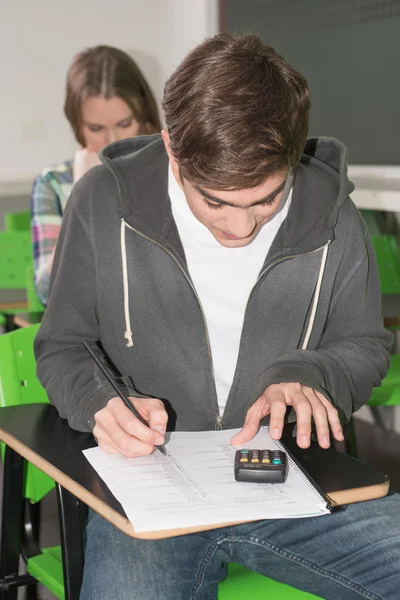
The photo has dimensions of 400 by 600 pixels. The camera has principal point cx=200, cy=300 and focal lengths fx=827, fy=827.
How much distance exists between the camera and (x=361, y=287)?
151cm

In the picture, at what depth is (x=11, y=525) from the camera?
152 cm

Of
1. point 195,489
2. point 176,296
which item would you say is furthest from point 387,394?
point 195,489

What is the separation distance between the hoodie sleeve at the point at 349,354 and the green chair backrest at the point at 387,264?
1.49m

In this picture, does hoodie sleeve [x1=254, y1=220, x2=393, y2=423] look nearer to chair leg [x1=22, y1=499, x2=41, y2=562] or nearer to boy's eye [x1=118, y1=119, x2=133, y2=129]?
chair leg [x1=22, y1=499, x2=41, y2=562]

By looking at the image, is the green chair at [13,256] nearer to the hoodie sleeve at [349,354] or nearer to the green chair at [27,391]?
the green chair at [27,391]

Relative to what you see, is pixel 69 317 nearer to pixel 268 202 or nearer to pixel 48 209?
pixel 268 202

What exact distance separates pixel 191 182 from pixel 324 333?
18.0 inches

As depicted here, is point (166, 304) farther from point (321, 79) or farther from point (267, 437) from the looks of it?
point (321, 79)

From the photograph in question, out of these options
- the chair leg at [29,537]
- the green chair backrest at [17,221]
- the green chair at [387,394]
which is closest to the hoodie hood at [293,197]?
the chair leg at [29,537]

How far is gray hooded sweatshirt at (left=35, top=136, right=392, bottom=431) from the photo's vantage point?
149 centimetres

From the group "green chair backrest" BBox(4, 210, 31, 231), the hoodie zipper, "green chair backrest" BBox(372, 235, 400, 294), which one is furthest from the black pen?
"green chair backrest" BBox(4, 210, 31, 231)

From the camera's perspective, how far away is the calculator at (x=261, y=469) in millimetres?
1090

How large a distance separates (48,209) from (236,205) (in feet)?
5.88

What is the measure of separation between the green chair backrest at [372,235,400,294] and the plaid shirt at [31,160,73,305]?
1.15 m
